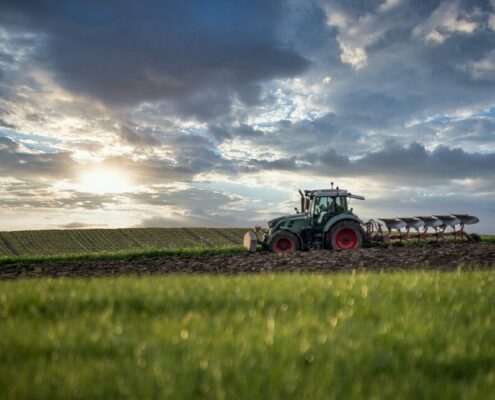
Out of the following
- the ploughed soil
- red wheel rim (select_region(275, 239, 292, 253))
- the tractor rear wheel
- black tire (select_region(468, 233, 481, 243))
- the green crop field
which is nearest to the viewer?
the ploughed soil

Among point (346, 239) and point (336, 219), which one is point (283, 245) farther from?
point (346, 239)

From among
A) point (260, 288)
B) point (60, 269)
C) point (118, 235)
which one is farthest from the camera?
point (118, 235)

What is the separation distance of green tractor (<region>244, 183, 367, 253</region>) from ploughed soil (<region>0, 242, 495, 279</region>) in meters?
2.30

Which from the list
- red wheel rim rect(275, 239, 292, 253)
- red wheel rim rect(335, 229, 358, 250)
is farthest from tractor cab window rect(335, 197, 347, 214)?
red wheel rim rect(275, 239, 292, 253)

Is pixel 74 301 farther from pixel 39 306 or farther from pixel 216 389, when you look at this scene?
pixel 216 389

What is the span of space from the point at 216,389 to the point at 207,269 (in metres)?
14.9

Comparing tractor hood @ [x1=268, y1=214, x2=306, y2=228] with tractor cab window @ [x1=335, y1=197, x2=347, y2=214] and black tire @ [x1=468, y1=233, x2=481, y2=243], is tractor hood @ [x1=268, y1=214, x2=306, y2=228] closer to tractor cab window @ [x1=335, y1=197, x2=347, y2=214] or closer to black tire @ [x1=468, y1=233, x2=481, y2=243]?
tractor cab window @ [x1=335, y1=197, x2=347, y2=214]

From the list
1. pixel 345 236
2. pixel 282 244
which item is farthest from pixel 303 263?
pixel 345 236

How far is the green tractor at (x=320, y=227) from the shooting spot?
79.2ft

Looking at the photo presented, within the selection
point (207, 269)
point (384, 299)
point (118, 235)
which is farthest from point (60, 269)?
point (118, 235)

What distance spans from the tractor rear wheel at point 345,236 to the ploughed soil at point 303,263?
7.23ft

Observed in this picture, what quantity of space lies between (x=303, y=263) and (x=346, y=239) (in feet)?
20.1

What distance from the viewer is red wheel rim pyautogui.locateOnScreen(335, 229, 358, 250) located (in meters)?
24.2

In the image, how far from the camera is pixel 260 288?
858 centimetres
